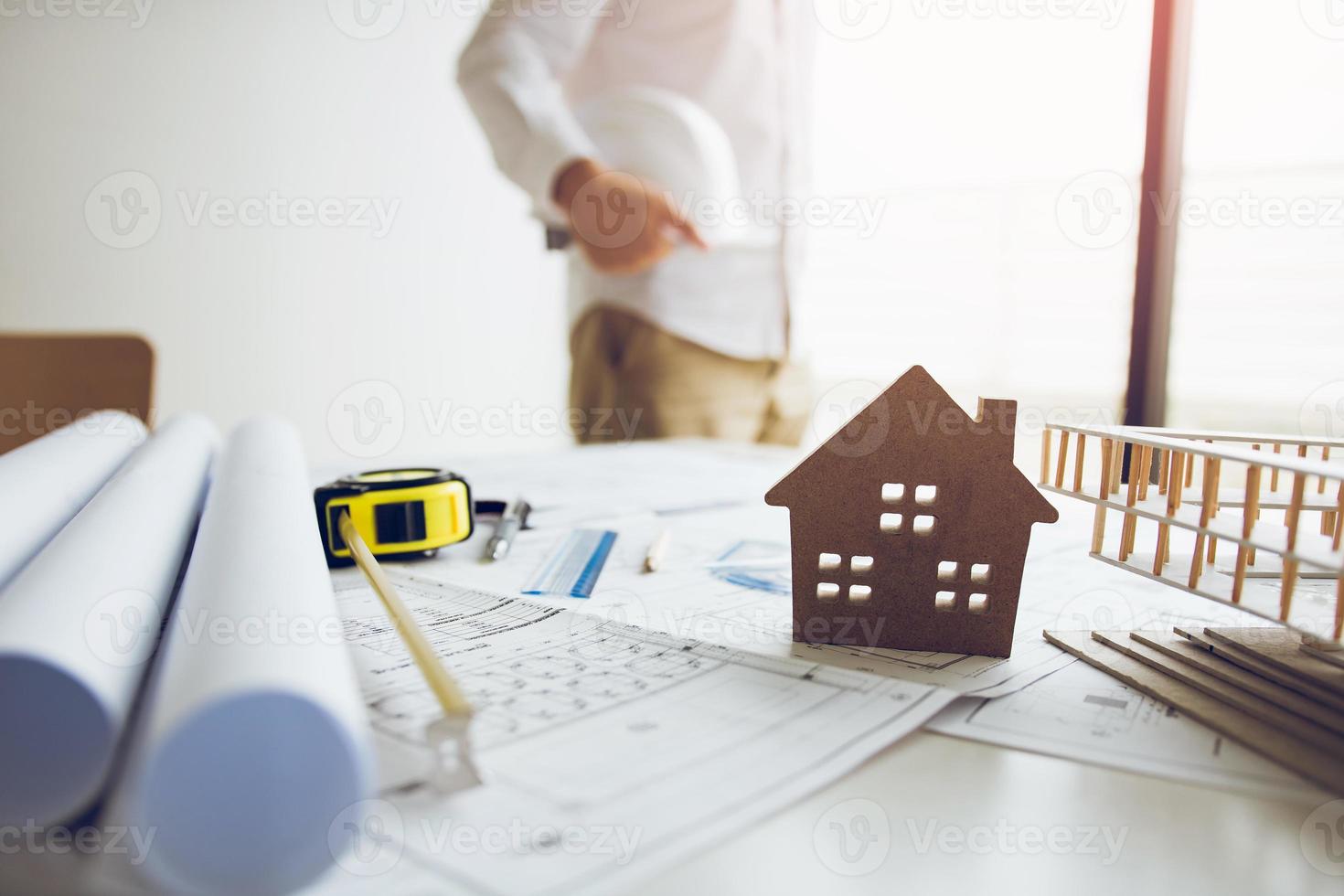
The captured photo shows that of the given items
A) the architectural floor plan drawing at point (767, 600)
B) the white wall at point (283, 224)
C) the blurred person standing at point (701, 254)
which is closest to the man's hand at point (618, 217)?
the blurred person standing at point (701, 254)

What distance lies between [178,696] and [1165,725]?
360mm

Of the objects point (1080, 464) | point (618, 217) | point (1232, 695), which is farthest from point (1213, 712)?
point (618, 217)

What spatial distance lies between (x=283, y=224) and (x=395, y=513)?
2.33 m

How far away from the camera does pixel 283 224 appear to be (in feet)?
8.39

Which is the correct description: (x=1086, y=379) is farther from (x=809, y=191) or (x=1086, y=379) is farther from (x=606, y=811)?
(x=606, y=811)

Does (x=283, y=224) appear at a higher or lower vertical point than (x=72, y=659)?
higher

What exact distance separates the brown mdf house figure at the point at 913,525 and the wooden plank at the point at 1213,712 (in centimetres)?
4

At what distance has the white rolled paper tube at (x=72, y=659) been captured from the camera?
0.23 m

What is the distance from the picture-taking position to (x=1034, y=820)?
0.28 m

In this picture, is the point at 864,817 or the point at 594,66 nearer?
the point at 864,817

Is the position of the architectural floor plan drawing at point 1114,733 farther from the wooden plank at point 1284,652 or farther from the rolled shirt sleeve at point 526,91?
the rolled shirt sleeve at point 526,91

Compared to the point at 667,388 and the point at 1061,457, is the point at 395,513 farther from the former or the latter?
the point at 667,388

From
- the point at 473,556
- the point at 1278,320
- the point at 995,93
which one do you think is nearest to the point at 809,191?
the point at 473,556

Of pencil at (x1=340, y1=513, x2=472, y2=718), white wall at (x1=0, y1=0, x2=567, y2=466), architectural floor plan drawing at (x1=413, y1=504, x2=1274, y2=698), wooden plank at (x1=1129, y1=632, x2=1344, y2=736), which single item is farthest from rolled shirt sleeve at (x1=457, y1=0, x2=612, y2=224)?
white wall at (x1=0, y1=0, x2=567, y2=466)
